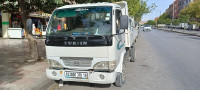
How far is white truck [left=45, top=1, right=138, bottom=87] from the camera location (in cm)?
374

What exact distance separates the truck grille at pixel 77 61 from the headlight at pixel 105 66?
6.9 inches

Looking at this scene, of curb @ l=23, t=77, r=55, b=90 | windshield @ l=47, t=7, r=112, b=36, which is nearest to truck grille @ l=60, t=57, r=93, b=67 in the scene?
windshield @ l=47, t=7, r=112, b=36

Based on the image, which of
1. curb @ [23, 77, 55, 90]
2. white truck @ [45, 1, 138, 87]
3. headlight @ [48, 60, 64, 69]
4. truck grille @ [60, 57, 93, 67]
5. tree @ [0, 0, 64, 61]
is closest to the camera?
white truck @ [45, 1, 138, 87]

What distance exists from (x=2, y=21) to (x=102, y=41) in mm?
16882

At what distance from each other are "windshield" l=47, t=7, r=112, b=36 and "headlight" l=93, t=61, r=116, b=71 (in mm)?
639

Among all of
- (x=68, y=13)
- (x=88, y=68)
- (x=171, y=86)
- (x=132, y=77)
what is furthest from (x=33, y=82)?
(x=171, y=86)

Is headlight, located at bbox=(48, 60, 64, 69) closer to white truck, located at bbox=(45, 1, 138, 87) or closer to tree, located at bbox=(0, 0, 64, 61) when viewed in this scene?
white truck, located at bbox=(45, 1, 138, 87)

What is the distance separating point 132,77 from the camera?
206 inches

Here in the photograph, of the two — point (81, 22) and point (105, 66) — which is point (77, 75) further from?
point (81, 22)

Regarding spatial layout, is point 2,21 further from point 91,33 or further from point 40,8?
point 91,33

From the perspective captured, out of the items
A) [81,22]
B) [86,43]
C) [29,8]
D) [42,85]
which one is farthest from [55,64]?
[29,8]

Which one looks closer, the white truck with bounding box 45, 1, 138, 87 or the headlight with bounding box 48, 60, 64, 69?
the white truck with bounding box 45, 1, 138, 87

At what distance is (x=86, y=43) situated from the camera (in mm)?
3744

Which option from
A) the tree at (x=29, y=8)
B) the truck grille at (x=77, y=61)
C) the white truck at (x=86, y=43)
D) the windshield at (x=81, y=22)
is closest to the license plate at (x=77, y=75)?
the white truck at (x=86, y=43)
